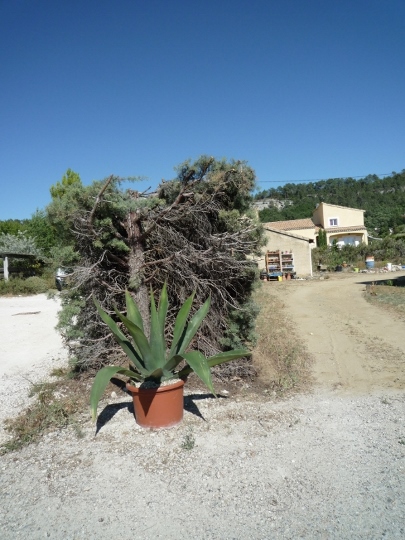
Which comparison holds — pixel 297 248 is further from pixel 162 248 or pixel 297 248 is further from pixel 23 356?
pixel 162 248

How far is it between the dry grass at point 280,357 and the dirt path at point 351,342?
250 millimetres

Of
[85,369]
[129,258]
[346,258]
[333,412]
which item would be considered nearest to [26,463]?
[85,369]

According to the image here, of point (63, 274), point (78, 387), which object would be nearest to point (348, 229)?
point (63, 274)

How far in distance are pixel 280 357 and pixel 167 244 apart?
3298mm

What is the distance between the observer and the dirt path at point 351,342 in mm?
6320

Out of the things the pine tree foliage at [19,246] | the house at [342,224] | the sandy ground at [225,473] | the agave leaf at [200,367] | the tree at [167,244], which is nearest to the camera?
the sandy ground at [225,473]

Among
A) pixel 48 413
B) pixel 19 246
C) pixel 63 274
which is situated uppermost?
pixel 19 246

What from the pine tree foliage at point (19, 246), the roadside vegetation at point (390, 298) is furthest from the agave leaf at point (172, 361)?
the pine tree foliage at point (19, 246)

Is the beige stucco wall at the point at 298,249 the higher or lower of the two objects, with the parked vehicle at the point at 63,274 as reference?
higher

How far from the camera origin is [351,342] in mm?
8883

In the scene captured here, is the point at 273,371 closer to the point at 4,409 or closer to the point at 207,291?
the point at 207,291

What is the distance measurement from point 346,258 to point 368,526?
3575 cm

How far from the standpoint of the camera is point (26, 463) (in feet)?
11.8

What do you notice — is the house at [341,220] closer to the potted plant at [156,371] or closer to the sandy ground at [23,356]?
the sandy ground at [23,356]
